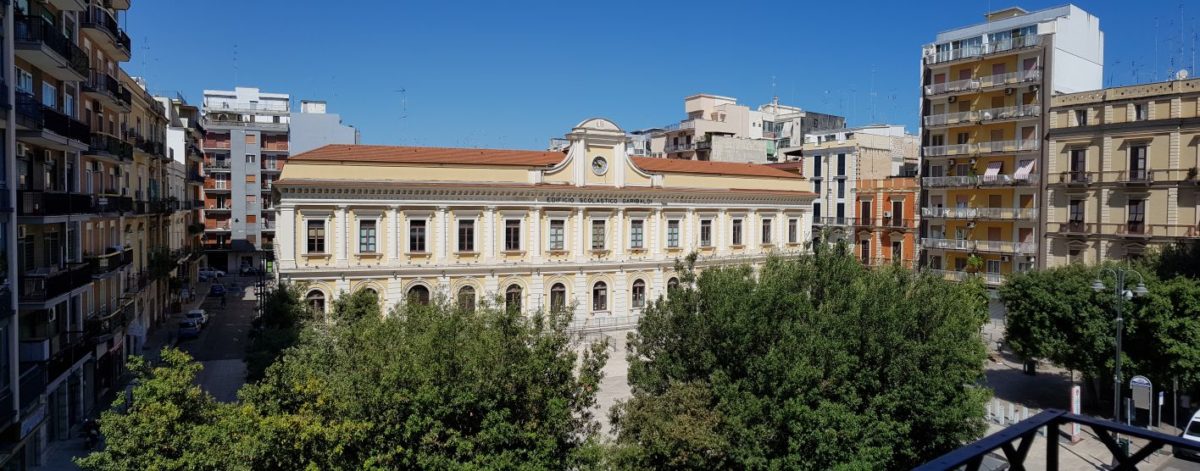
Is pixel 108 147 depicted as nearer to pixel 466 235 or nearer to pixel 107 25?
pixel 107 25

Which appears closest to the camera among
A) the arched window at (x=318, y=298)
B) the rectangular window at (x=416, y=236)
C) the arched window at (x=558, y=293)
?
the arched window at (x=318, y=298)

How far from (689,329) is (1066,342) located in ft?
50.2

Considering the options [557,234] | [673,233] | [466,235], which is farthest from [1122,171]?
[466,235]

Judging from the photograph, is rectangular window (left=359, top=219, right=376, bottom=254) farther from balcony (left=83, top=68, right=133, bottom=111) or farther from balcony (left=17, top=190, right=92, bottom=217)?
balcony (left=17, top=190, right=92, bottom=217)

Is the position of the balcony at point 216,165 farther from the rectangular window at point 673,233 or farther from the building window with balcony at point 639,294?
the rectangular window at point 673,233

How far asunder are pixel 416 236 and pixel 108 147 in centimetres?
1260

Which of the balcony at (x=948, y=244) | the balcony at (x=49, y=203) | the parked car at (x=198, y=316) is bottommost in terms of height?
the parked car at (x=198, y=316)

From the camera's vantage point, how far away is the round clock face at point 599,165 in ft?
130

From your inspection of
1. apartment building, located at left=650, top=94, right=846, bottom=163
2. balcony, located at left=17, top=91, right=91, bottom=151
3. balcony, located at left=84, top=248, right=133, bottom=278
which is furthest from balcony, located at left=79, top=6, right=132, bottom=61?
apartment building, located at left=650, top=94, right=846, bottom=163

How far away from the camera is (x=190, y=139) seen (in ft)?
185

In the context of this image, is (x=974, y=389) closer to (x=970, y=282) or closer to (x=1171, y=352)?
(x=1171, y=352)

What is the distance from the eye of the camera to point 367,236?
3441cm

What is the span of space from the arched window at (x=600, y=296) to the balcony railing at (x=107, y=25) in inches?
921

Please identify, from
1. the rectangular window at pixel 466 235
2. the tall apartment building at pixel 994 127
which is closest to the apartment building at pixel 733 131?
the tall apartment building at pixel 994 127
